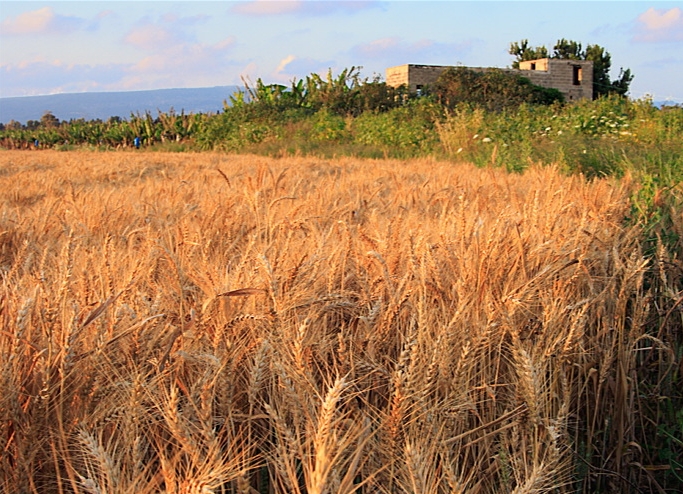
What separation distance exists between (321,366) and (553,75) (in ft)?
112

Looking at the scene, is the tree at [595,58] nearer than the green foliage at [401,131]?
No

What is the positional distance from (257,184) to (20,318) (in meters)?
2.51

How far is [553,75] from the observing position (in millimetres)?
32781

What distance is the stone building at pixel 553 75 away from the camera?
29.4 metres

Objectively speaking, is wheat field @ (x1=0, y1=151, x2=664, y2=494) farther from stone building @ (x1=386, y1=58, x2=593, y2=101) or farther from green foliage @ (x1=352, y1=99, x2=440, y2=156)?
stone building @ (x1=386, y1=58, x2=593, y2=101)

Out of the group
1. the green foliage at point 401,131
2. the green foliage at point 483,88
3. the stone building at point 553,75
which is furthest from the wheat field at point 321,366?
the stone building at point 553,75

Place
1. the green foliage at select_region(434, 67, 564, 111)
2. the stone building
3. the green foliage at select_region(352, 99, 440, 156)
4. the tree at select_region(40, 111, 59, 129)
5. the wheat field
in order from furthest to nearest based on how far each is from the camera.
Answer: the tree at select_region(40, 111, 59, 129), the stone building, the green foliage at select_region(434, 67, 564, 111), the green foliage at select_region(352, 99, 440, 156), the wheat field

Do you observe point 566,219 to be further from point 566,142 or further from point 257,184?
point 566,142

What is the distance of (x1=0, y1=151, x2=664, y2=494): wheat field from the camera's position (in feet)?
3.06

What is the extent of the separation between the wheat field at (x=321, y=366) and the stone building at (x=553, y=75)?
93.1 feet

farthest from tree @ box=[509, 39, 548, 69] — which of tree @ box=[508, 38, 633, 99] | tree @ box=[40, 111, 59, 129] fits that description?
tree @ box=[40, 111, 59, 129]

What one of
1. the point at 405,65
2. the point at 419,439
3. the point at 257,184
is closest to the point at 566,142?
the point at 257,184

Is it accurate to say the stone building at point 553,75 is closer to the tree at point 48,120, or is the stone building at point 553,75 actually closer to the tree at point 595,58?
the tree at point 595,58

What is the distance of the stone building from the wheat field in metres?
28.4
